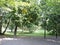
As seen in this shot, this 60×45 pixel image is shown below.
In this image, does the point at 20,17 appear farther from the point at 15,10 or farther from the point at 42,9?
the point at 42,9

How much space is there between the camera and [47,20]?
24.2 meters

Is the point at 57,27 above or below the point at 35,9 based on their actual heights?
below

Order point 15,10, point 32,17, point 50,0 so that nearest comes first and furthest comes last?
point 50,0, point 15,10, point 32,17

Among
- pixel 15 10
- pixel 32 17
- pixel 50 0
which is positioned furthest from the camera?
pixel 32 17

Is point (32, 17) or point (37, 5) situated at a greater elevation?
point (37, 5)

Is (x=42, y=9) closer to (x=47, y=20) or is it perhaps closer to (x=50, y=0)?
(x=47, y=20)

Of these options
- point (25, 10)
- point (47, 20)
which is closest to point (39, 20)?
point (47, 20)

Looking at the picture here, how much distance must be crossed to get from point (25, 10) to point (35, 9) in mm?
1468

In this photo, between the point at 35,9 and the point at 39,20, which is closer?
the point at 35,9

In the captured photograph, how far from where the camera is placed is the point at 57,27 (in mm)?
22312

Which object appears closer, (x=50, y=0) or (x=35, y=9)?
(x=50, y=0)

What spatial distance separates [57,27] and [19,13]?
16.2ft

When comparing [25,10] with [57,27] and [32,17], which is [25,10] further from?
[57,27]

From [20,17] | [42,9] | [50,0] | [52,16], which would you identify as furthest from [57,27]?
[50,0]
